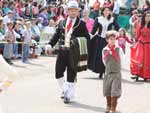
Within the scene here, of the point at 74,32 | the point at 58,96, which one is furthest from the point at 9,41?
the point at 74,32

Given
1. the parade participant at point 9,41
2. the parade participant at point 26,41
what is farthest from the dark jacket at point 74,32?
the parade participant at point 26,41

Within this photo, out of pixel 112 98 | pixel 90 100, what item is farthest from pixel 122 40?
pixel 112 98

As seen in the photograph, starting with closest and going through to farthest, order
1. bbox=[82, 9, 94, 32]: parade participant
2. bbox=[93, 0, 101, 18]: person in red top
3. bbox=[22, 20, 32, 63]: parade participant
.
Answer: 1. bbox=[82, 9, 94, 32]: parade participant
2. bbox=[22, 20, 32, 63]: parade participant
3. bbox=[93, 0, 101, 18]: person in red top

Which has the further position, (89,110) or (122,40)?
(122,40)

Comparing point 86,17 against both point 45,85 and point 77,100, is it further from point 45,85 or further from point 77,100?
point 77,100

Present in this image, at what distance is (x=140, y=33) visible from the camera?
531 inches

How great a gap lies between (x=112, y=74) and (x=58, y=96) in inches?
75.1

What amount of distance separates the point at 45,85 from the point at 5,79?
7074mm

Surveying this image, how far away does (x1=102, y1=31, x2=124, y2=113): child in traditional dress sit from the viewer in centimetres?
932

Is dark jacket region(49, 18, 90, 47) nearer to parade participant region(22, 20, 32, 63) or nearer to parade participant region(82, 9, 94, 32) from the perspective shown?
parade participant region(82, 9, 94, 32)

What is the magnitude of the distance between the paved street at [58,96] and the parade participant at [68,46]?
0.32 metres

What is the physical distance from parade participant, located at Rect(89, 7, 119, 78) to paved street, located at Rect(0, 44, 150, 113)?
0.29 metres

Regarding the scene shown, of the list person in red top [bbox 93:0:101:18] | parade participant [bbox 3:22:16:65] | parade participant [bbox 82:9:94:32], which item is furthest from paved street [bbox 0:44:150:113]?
person in red top [bbox 93:0:101:18]

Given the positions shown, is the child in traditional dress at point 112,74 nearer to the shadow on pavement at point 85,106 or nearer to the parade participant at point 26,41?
the shadow on pavement at point 85,106
